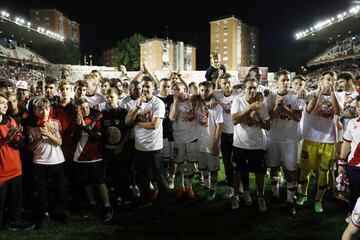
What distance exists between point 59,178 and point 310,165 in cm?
393

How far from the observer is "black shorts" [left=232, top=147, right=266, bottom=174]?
480 centimetres

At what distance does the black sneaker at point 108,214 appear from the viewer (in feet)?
15.3

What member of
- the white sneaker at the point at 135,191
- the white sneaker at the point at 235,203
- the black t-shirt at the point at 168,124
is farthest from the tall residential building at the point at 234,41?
the white sneaker at the point at 235,203

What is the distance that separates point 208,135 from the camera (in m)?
5.41

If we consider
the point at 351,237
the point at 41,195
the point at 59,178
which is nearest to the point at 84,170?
the point at 59,178

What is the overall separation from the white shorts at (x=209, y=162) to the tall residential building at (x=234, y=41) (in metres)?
75.2

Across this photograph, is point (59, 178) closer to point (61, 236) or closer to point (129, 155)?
point (61, 236)

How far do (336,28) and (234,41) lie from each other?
41.8 m

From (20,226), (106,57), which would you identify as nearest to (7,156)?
(20,226)

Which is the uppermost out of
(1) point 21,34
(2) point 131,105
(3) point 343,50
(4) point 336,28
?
(4) point 336,28

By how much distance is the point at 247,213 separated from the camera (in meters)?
4.86

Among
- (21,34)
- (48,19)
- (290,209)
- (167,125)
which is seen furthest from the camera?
(48,19)

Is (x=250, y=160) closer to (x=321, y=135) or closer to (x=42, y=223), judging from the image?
(x=321, y=135)

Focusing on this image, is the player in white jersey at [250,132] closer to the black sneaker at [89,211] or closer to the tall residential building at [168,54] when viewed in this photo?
the black sneaker at [89,211]
